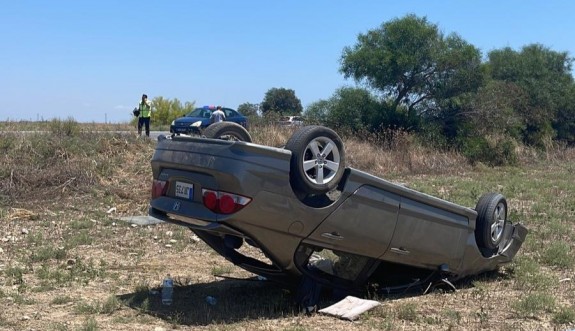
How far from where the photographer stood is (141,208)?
12.6 meters

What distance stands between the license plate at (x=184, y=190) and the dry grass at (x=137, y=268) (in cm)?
110

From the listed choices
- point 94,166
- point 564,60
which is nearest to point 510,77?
point 564,60

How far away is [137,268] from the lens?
8.23m

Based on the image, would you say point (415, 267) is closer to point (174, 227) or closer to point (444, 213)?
point (444, 213)

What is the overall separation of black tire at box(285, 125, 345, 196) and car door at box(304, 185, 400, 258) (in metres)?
0.28

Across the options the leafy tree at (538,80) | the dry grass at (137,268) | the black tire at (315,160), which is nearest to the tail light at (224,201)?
the black tire at (315,160)

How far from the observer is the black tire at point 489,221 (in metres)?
7.62

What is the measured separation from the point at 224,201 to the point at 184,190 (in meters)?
0.57

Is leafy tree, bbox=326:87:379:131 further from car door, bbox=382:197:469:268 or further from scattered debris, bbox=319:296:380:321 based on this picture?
scattered debris, bbox=319:296:380:321

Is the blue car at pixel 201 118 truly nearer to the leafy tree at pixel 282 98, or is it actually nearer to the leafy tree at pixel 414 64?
the leafy tree at pixel 414 64

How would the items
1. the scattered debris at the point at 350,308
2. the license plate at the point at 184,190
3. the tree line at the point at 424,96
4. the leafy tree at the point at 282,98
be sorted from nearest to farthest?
the license plate at the point at 184,190 < the scattered debris at the point at 350,308 < the tree line at the point at 424,96 < the leafy tree at the point at 282,98

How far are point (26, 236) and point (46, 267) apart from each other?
204 cm

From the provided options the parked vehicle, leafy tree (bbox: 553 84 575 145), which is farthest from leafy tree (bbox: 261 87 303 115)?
the parked vehicle

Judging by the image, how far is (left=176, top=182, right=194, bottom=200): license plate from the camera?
601 cm
